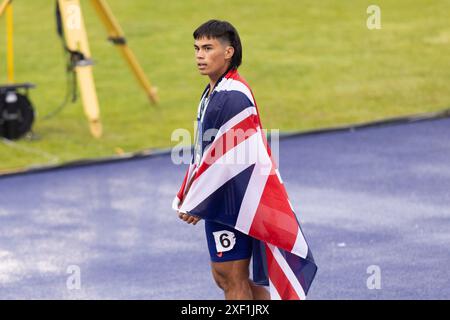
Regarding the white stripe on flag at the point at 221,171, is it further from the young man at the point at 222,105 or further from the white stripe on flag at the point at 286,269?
the white stripe on flag at the point at 286,269

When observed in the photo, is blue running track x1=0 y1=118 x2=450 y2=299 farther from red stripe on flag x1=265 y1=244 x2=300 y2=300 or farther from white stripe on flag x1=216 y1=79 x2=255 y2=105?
white stripe on flag x1=216 y1=79 x2=255 y2=105

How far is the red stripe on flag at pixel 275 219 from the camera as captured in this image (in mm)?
7973

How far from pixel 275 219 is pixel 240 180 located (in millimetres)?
331

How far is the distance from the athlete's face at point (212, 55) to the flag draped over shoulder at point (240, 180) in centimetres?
8

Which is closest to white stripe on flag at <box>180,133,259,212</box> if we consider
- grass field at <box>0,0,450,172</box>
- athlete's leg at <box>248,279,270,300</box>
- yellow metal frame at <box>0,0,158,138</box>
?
athlete's leg at <box>248,279,270,300</box>

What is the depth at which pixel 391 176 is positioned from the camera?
13.7 m

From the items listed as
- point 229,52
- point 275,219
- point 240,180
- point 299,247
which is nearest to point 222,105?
point 229,52

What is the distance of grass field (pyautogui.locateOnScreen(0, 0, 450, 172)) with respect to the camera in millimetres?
16672

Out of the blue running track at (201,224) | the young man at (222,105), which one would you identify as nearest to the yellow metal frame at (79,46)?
the blue running track at (201,224)

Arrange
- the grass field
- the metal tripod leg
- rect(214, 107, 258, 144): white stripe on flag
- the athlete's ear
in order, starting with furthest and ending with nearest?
the grass field < the metal tripod leg < the athlete's ear < rect(214, 107, 258, 144): white stripe on flag

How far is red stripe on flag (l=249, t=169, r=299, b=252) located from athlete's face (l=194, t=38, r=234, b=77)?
0.76 meters

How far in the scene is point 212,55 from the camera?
8.00 m
